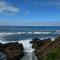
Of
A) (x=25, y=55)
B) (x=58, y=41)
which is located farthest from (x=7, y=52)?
(x=58, y=41)

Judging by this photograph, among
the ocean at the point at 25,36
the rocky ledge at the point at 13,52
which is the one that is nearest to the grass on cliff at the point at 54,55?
the rocky ledge at the point at 13,52

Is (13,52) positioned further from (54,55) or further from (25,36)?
(25,36)

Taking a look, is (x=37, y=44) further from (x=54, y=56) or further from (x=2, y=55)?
(x=54, y=56)

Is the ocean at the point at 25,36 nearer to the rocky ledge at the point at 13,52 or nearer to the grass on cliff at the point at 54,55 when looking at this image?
the rocky ledge at the point at 13,52

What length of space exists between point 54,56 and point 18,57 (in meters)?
6.27

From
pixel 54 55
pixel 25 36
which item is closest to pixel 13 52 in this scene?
pixel 54 55

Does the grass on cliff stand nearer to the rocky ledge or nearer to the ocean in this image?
the rocky ledge

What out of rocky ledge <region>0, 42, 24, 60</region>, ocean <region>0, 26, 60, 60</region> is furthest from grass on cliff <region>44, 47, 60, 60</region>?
ocean <region>0, 26, 60, 60</region>

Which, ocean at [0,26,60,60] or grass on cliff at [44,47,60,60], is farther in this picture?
ocean at [0,26,60,60]

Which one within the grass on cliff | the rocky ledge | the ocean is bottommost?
the ocean

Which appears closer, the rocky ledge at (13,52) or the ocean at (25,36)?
the rocky ledge at (13,52)

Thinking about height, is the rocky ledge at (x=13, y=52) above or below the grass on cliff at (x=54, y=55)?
below

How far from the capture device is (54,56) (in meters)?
22.6

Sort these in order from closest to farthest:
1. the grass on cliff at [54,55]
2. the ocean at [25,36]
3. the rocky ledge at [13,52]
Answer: the grass on cliff at [54,55] < the rocky ledge at [13,52] < the ocean at [25,36]
